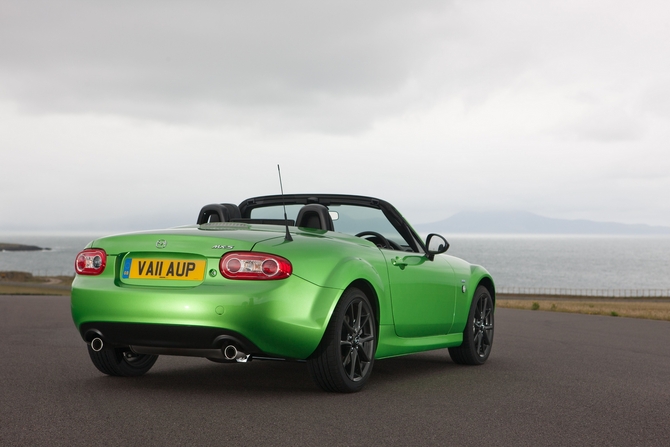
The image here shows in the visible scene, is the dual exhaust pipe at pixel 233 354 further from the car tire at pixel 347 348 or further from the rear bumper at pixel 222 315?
the car tire at pixel 347 348

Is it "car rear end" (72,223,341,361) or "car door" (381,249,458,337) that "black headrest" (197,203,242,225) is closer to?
"car rear end" (72,223,341,361)

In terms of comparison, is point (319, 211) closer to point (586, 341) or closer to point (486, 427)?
point (486, 427)

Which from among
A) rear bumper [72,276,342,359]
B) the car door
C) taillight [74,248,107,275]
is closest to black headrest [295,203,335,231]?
the car door

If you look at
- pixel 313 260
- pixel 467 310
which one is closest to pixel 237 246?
pixel 313 260

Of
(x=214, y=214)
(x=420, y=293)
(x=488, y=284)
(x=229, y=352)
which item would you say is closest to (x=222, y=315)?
(x=229, y=352)

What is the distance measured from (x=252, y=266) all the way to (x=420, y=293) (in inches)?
86.4

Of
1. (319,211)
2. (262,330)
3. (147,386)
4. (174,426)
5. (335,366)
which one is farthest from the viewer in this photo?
(319,211)

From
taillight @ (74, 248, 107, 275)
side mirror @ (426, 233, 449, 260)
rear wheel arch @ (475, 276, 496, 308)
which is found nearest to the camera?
taillight @ (74, 248, 107, 275)

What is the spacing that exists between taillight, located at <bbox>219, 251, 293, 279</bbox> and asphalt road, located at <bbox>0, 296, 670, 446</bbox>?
87 centimetres

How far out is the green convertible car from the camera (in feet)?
17.2

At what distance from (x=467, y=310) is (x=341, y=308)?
2.82 metres

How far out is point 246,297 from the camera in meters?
5.21

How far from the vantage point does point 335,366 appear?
5.60m

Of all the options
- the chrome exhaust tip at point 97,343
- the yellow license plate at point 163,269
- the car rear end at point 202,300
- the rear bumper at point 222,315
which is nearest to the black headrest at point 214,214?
the car rear end at point 202,300
